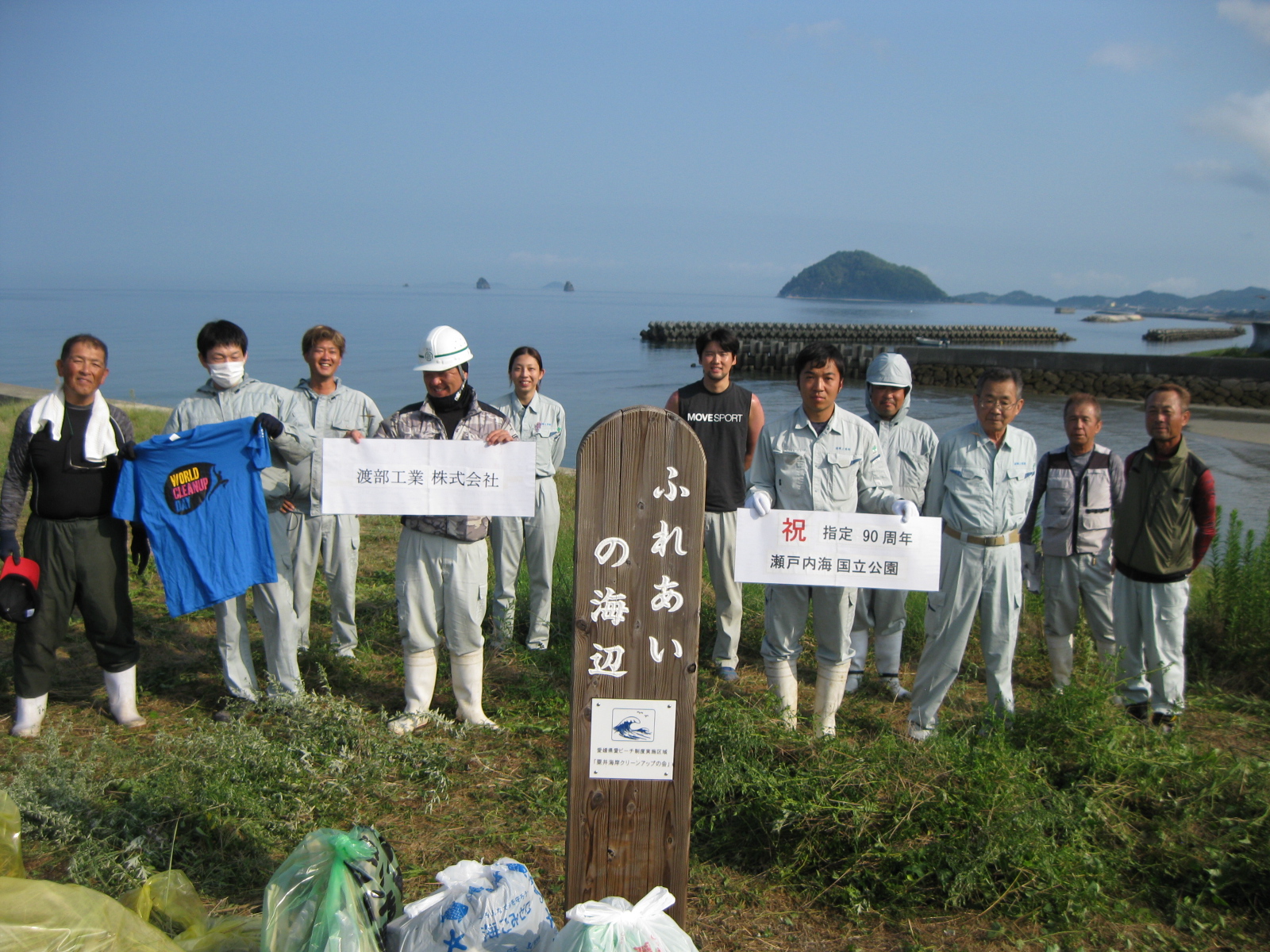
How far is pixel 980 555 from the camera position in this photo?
4.59 metres

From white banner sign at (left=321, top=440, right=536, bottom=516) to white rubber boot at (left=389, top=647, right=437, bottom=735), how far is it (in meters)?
0.82

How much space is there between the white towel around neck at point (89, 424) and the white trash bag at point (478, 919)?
318cm

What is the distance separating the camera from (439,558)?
15.7 feet

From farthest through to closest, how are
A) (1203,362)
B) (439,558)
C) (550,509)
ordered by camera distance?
(1203,362)
(550,509)
(439,558)

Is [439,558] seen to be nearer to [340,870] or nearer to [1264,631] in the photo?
[340,870]

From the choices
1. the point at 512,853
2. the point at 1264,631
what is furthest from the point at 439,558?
the point at 1264,631

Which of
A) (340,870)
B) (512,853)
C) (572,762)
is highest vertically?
(572,762)

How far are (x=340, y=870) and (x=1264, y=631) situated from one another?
5881 mm

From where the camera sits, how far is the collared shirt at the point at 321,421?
555 cm

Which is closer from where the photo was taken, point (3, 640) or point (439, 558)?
point (439, 558)

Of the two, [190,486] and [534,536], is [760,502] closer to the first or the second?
[534,536]

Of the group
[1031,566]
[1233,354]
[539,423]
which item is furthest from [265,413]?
[1233,354]

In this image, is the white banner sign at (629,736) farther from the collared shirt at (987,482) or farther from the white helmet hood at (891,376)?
the white helmet hood at (891,376)

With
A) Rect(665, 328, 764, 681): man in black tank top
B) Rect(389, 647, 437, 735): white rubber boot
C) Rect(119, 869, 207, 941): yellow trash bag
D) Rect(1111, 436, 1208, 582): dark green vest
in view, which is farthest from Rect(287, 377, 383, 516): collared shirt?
Rect(1111, 436, 1208, 582): dark green vest
